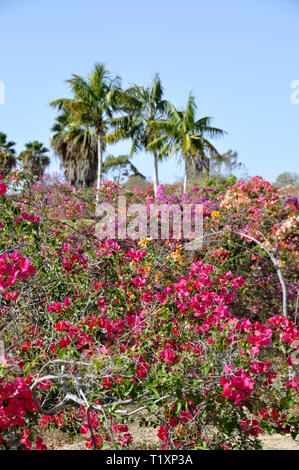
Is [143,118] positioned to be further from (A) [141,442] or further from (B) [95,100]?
(A) [141,442]

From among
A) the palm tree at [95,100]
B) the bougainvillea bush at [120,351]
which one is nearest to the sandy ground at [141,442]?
the bougainvillea bush at [120,351]

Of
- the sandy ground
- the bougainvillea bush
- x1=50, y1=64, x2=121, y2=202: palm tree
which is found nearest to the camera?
the bougainvillea bush

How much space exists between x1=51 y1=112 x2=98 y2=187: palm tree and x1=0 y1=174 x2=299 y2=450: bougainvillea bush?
841 inches

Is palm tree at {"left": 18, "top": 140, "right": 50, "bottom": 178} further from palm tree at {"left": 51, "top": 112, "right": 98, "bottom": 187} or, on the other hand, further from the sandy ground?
the sandy ground

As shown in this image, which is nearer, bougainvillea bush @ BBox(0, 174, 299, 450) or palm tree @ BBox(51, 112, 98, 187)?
bougainvillea bush @ BBox(0, 174, 299, 450)

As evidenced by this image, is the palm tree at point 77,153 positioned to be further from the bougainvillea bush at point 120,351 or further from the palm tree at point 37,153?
the bougainvillea bush at point 120,351

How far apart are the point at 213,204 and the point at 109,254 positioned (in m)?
5.46

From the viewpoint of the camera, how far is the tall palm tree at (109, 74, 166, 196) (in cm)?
2717

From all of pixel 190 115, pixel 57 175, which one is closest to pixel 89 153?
pixel 190 115

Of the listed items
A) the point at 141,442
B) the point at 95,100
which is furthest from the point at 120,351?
the point at 95,100

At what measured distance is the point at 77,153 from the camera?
27609 mm

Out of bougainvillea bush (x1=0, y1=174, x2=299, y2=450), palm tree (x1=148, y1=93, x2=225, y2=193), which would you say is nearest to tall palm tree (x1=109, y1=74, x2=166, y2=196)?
palm tree (x1=148, y1=93, x2=225, y2=193)

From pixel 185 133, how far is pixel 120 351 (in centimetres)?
2354
